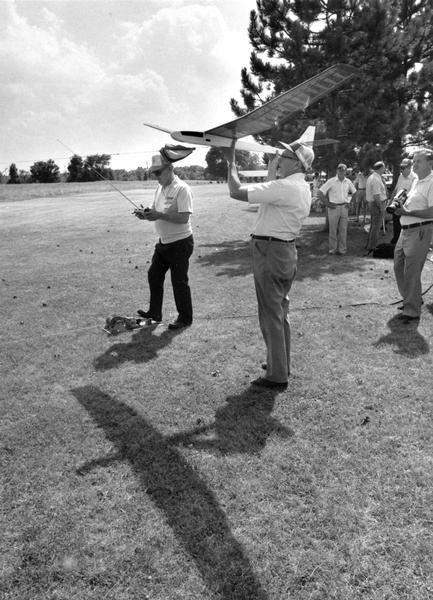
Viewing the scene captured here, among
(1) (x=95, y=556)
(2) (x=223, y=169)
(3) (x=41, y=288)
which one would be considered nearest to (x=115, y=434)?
(1) (x=95, y=556)

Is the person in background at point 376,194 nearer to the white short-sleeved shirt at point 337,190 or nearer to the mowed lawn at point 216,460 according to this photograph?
the white short-sleeved shirt at point 337,190

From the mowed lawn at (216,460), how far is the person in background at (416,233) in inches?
16.2

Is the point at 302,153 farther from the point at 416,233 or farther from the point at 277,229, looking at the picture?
the point at 416,233

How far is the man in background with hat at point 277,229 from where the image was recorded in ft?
12.5

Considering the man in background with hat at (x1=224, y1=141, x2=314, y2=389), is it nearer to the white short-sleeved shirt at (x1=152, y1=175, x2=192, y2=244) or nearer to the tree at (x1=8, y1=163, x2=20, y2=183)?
the white short-sleeved shirt at (x1=152, y1=175, x2=192, y2=244)

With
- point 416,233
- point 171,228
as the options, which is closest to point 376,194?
point 416,233

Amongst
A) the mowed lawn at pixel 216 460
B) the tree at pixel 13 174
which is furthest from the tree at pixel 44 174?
the mowed lawn at pixel 216 460

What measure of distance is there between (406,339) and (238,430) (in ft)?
9.75

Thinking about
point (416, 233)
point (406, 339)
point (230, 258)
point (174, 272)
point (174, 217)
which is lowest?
point (406, 339)

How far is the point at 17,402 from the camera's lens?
439 centimetres

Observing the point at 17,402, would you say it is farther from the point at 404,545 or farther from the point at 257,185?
the point at 404,545

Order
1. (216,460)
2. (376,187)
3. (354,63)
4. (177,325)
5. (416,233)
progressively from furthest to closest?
(354,63) → (376,187) → (177,325) → (416,233) → (216,460)

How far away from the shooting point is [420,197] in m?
5.90

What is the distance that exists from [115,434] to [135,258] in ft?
26.6
